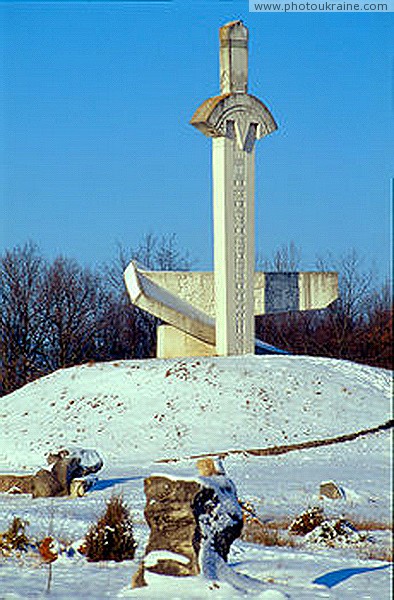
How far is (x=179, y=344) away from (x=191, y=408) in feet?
10.3

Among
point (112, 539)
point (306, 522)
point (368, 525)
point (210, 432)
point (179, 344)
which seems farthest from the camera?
point (179, 344)

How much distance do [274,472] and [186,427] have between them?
3010 mm

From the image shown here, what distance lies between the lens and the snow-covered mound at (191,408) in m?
13.4

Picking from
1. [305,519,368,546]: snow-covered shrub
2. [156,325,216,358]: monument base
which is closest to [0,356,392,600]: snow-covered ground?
[305,519,368,546]: snow-covered shrub

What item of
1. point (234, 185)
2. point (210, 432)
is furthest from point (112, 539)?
point (234, 185)

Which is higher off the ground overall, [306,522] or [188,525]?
[188,525]

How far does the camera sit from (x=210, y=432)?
13578mm

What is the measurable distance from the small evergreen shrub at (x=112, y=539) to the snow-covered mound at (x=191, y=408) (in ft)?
20.3

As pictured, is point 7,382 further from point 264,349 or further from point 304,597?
point 304,597

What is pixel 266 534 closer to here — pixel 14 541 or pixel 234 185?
pixel 14 541

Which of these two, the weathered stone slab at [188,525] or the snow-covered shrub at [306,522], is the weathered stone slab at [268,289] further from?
the weathered stone slab at [188,525]

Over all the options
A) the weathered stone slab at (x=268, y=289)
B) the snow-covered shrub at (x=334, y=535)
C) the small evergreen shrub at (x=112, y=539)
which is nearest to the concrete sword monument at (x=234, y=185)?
the weathered stone slab at (x=268, y=289)

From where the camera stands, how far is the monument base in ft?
56.1

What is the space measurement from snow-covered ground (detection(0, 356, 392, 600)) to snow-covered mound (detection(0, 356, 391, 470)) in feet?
0.07
